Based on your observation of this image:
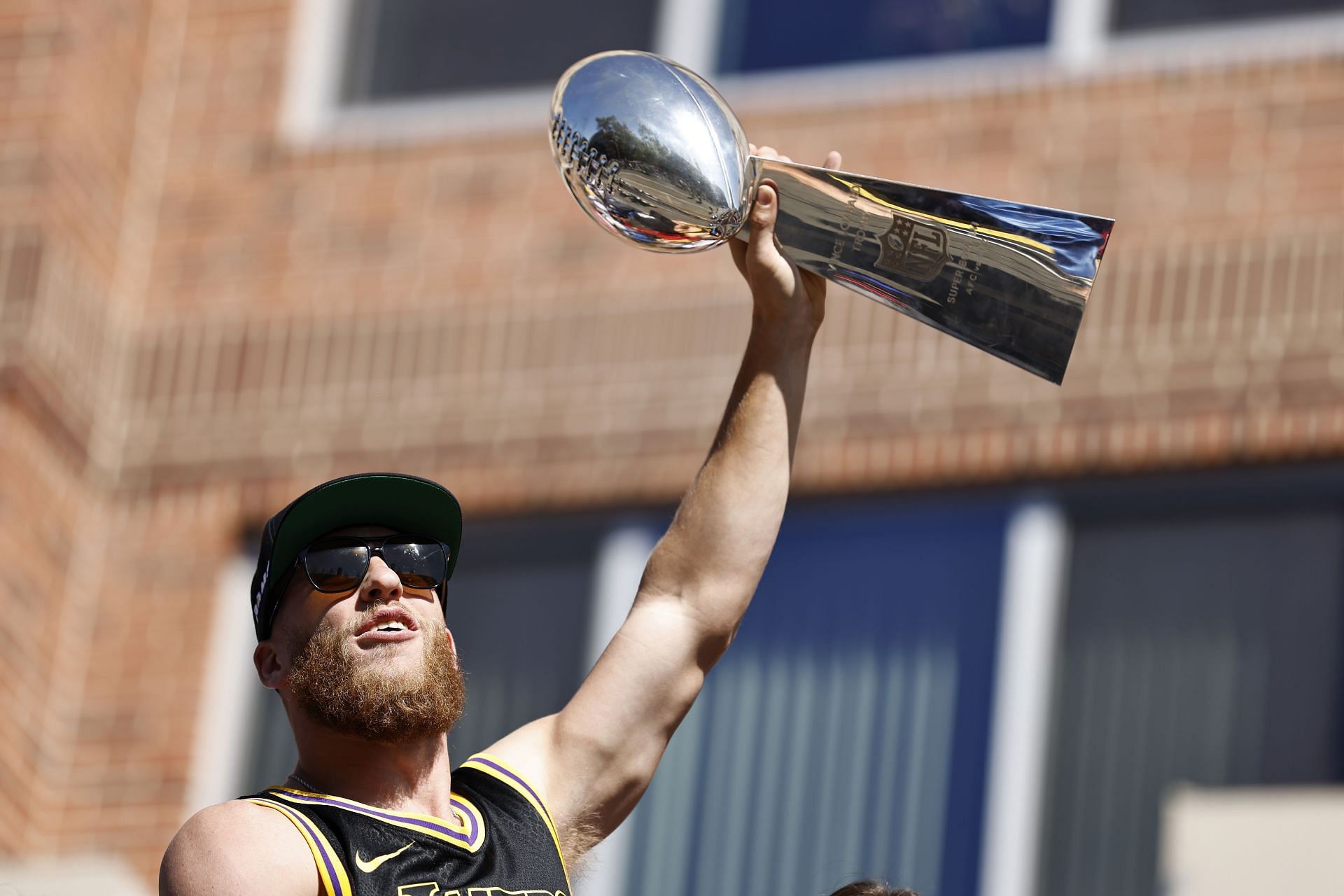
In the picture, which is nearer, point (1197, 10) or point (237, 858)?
point (237, 858)

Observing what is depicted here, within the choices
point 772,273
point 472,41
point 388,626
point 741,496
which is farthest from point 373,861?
point 472,41

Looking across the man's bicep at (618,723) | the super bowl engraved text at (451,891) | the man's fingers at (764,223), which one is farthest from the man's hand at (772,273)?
the super bowl engraved text at (451,891)

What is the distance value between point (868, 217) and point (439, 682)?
922mm

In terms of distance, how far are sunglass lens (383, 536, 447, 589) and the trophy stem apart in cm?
73

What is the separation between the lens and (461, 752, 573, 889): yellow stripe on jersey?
3453 millimetres

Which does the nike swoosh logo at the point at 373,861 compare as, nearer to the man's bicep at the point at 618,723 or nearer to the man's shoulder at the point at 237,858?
the man's shoulder at the point at 237,858

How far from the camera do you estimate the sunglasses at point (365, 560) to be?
3.36 meters

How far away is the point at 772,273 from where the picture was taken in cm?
363

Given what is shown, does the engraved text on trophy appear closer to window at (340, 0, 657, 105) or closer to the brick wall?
the brick wall

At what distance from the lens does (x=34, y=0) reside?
328 inches

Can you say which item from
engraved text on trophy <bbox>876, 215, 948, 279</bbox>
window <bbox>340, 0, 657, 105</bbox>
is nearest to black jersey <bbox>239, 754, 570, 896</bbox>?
engraved text on trophy <bbox>876, 215, 948, 279</bbox>

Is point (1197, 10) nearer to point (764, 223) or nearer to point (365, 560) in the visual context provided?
point (764, 223)

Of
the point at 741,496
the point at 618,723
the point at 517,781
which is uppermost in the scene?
the point at 741,496

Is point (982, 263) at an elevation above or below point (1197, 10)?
below
